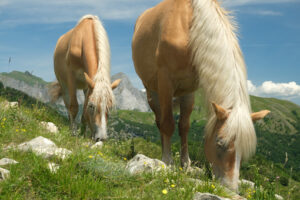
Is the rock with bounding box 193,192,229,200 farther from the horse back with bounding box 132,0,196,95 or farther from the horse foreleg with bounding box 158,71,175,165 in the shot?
the horse back with bounding box 132,0,196,95

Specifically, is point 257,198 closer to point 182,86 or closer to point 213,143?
point 213,143

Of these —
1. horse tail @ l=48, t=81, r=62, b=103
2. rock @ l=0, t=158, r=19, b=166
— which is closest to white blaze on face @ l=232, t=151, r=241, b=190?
rock @ l=0, t=158, r=19, b=166

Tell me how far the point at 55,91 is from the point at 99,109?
6022 mm

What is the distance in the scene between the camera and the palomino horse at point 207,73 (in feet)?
14.6

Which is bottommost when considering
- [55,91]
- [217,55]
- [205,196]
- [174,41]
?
[55,91]

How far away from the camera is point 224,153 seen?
14.8ft

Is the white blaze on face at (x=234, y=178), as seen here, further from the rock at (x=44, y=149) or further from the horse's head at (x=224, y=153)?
the rock at (x=44, y=149)

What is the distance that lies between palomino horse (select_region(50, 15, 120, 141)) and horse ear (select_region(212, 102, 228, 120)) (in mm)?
3430

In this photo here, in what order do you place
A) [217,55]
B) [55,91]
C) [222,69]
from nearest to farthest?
[222,69]
[217,55]
[55,91]

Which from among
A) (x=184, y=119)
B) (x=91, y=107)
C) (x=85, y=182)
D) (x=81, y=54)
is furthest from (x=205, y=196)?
(x=81, y=54)

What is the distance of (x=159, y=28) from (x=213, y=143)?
2999mm

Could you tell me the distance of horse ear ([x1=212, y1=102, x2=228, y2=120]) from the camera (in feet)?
14.7

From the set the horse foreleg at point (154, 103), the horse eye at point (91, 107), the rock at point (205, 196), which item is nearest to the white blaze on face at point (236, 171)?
the rock at point (205, 196)

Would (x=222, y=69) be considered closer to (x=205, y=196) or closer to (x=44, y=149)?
(x=205, y=196)
